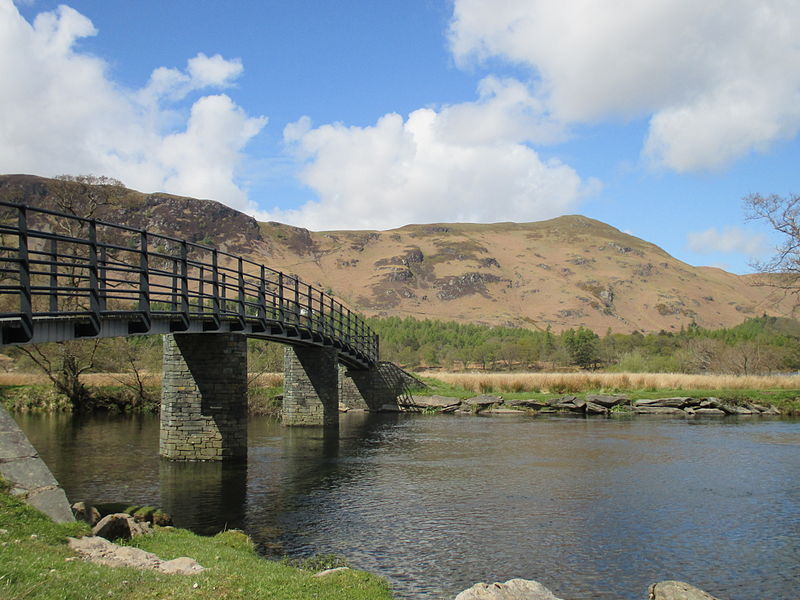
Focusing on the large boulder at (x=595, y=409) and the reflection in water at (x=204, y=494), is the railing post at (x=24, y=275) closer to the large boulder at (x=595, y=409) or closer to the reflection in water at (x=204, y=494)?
the reflection in water at (x=204, y=494)

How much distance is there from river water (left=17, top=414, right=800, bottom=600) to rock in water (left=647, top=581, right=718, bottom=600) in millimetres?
1593

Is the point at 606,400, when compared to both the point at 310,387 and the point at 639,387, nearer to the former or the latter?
the point at 639,387

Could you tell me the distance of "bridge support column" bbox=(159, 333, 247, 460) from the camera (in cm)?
2206

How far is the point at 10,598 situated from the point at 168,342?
16.7m

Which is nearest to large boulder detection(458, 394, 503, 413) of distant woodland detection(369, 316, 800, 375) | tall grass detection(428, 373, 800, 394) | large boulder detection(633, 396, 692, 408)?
tall grass detection(428, 373, 800, 394)

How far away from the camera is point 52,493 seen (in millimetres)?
10227

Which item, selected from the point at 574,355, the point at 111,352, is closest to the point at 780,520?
the point at 111,352

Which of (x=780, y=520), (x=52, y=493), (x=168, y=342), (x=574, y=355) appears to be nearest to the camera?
Answer: (x=52, y=493)

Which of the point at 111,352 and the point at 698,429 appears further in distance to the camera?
the point at 111,352

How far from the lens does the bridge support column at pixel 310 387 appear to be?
34031 millimetres

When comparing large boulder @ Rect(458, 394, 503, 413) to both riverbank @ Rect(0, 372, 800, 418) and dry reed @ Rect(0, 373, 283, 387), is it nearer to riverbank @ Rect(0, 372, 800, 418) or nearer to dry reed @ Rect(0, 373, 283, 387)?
riverbank @ Rect(0, 372, 800, 418)

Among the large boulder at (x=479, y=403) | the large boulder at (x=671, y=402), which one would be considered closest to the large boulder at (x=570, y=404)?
the large boulder at (x=479, y=403)

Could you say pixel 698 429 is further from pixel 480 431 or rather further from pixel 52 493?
pixel 52 493

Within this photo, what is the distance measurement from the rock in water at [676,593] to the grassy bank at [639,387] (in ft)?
110
